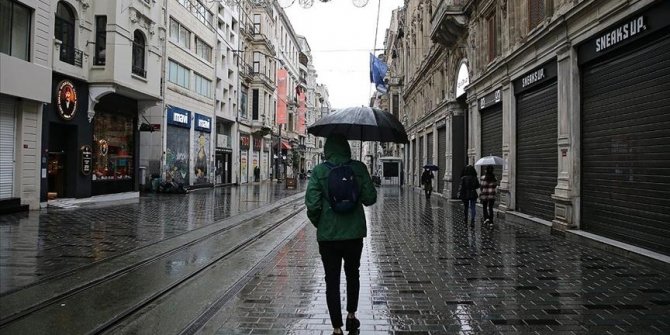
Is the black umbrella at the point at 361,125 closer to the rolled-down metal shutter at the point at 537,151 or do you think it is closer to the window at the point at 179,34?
the rolled-down metal shutter at the point at 537,151

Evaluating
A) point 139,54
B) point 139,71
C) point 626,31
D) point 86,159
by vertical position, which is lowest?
point 86,159

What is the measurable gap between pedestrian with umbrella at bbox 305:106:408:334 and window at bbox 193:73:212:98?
107 feet

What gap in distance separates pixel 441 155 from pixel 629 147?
67.1 ft

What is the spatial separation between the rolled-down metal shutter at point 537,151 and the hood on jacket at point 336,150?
9.84m

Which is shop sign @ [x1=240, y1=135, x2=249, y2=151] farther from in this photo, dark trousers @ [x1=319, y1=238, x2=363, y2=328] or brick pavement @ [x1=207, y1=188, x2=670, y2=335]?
dark trousers @ [x1=319, y1=238, x2=363, y2=328]

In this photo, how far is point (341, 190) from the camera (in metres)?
4.32

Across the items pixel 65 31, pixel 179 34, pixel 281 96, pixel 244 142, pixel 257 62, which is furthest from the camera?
pixel 281 96

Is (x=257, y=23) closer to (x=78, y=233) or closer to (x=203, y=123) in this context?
(x=203, y=123)

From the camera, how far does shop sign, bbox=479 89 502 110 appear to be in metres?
17.7

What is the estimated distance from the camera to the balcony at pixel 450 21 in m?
22.8

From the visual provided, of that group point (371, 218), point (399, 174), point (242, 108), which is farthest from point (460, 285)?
point (242, 108)

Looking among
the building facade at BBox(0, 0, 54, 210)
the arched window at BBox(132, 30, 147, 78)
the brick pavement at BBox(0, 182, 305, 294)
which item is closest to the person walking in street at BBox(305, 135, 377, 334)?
the brick pavement at BBox(0, 182, 305, 294)

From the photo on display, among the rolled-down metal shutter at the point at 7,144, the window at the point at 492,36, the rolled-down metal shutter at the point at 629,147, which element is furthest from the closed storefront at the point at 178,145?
the rolled-down metal shutter at the point at 629,147

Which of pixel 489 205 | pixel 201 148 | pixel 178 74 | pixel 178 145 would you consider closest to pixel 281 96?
pixel 201 148
